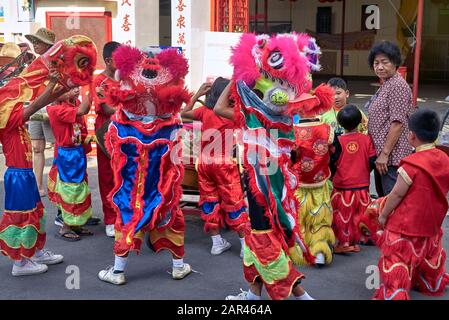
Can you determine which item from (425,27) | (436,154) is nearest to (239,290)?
(436,154)

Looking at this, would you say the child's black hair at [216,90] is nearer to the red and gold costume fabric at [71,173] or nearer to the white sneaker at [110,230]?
the red and gold costume fabric at [71,173]

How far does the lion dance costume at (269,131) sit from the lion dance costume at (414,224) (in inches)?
24.6

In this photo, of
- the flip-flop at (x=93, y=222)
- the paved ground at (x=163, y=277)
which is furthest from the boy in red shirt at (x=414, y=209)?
the flip-flop at (x=93, y=222)

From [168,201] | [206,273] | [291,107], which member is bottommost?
[206,273]

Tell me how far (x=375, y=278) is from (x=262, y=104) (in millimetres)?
1606

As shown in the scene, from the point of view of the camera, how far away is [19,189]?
4.20 m

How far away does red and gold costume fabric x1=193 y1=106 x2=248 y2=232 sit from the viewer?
480 centimetres

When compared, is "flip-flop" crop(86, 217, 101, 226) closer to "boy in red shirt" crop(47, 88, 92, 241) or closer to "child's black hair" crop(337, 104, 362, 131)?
"boy in red shirt" crop(47, 88, 92, 241)

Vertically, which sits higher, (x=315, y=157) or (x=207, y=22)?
(x=207, y=22)

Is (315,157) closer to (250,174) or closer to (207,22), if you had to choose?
(250,174)

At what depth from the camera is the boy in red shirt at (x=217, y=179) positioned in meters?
4.80

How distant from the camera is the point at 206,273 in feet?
14.6

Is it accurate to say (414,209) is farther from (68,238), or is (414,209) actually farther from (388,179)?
(68,238)

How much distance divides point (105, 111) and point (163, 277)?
147cm
